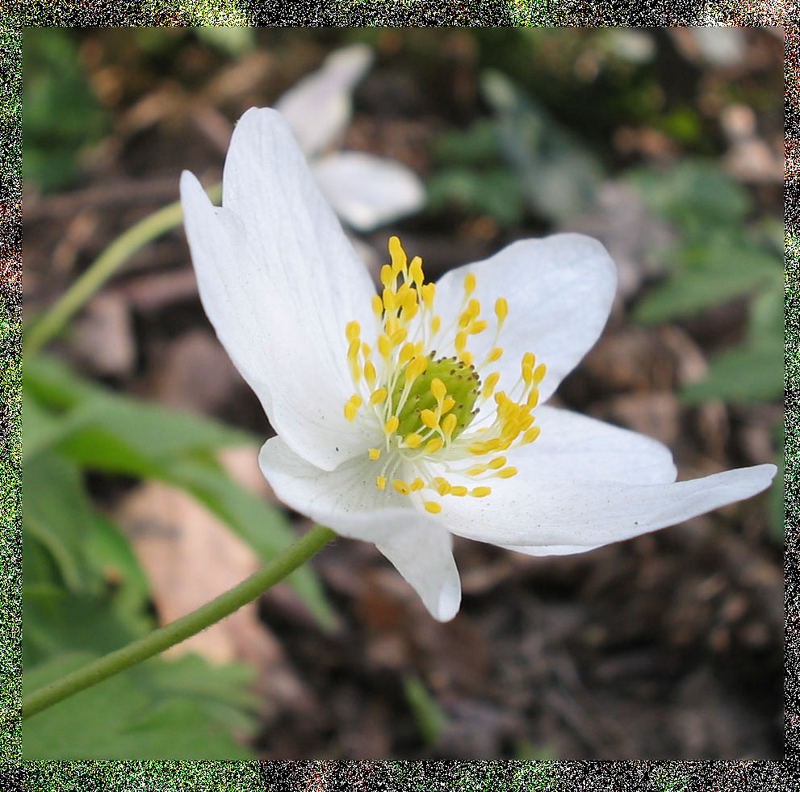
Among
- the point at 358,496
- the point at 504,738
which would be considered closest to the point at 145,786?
the point at 358,496

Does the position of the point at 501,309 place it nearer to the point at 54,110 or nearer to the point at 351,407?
the point at 351,407

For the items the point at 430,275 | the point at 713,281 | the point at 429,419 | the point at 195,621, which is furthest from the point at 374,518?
the point at 430,275

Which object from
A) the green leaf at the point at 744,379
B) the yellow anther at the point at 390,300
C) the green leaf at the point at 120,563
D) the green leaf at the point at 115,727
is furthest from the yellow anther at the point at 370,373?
the green leaf at the point at 744,379

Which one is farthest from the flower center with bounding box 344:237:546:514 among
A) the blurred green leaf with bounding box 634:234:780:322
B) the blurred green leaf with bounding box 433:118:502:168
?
the blurred green leaf with bounding box 433:118:502:168

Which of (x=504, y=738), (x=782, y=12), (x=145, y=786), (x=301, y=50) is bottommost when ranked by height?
(x=504, y=738)

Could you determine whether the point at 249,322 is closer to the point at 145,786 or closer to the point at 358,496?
the point at 358,496

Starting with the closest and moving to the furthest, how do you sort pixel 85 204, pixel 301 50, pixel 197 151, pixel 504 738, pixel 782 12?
pixel 782 12 < pixel 504 738 < pixel 85 204 < pixel 197 151 < pixel 301 50
